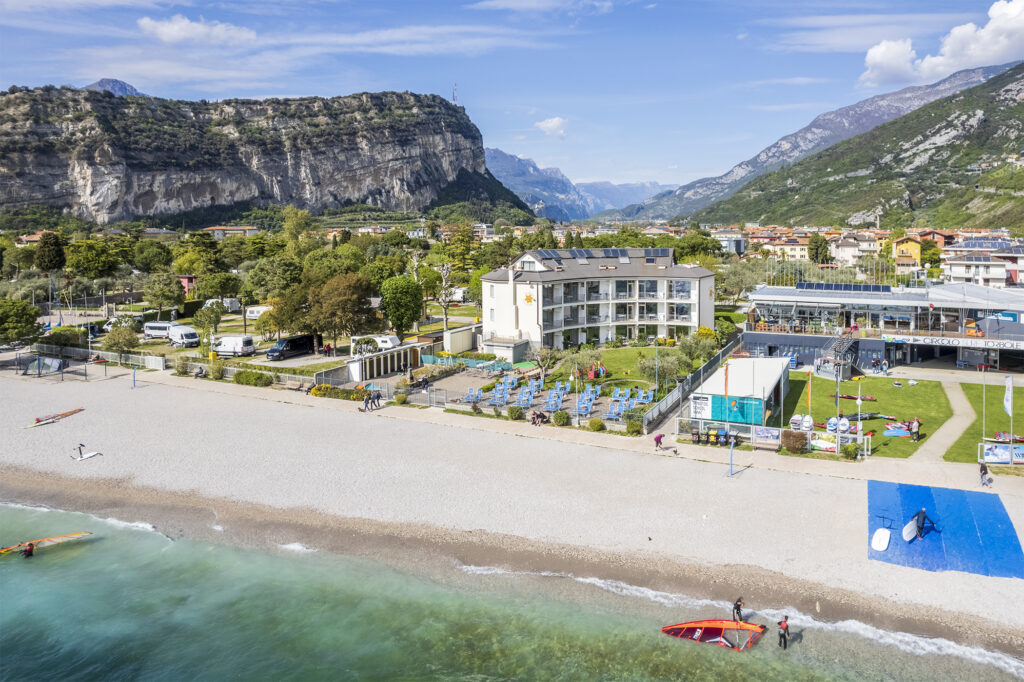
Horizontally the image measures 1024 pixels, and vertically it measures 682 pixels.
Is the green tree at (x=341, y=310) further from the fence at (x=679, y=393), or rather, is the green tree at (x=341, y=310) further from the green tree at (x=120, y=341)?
the fence at (x=679, y=393)

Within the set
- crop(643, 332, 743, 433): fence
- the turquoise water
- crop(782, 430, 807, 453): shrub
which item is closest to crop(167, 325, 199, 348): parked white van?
the turquoise water

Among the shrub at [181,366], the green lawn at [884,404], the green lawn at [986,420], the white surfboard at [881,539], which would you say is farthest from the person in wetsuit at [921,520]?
the shrub at [181,366]

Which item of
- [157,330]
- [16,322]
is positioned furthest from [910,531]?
[157,330]

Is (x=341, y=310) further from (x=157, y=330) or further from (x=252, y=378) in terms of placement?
(x=157, y=330)

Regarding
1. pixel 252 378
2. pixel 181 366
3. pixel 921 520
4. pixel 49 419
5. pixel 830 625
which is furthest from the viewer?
pixel 181 366

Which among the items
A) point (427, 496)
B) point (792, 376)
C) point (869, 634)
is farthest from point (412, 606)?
point (792, 376)

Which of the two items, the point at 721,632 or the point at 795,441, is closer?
the point at 721,632
